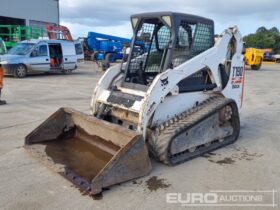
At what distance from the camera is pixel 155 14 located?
228 inches

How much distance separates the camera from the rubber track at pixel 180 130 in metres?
5.03

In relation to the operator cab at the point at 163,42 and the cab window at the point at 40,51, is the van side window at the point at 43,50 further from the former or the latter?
the operator cab at the point at 163,42

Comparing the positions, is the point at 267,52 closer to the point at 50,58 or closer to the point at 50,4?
the point at 50,4

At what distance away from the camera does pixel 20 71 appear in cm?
1667

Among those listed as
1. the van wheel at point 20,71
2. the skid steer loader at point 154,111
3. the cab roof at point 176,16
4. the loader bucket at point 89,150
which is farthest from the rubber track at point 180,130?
the van wheel at point 20,71

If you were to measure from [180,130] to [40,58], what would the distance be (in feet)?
44.6

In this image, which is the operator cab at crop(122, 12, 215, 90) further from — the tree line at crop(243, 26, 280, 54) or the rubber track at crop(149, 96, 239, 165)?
the tree line at crop(243, 26, 280, 54)

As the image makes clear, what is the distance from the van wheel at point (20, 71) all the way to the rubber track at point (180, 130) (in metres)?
12.4

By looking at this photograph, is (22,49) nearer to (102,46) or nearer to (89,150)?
(102,46)

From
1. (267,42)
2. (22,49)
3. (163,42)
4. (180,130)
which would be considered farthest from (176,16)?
(267,42)

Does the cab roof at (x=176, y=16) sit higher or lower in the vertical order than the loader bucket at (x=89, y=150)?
higher

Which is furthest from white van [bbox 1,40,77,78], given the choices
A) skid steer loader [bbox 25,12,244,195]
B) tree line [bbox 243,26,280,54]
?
tree line [bbox 243,26,280,54]

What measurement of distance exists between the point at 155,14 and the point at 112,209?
3271 millimetres

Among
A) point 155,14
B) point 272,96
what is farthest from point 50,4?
point 155,14
